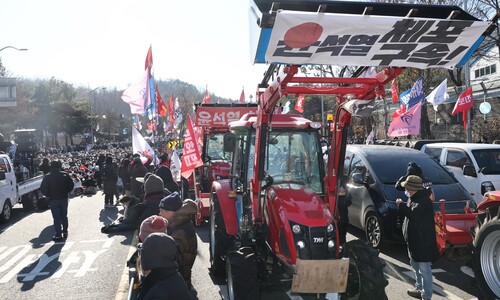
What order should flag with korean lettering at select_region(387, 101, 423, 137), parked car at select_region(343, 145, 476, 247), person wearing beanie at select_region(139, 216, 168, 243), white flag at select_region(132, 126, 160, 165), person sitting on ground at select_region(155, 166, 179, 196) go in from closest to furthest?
1. person wearing beanie at select_region(139, 216, 168, 243)
2. parked car at select_region(343, 145, 476, 247)
3. person sitting on ground at select_region(155, 166, 179, 196)
4. white flag at select_region(132, 126, 160, 165)
5. flag with korean lettering at select_region(387, 101, 423, 137)

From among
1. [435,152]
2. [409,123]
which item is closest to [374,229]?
[435,152]

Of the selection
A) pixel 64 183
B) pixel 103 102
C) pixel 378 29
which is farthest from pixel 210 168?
pixel 103 102

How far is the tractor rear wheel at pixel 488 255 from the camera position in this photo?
5.30 m

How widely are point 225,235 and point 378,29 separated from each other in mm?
3682

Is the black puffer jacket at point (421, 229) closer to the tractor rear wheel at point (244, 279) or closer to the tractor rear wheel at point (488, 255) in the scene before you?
the tractor rear wheel at point (488, 255)

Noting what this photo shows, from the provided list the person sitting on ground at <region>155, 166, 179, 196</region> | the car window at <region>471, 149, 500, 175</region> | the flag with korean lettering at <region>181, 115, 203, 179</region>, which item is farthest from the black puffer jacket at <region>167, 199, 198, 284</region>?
the car window at <region>471, 149, 500, 175</region>

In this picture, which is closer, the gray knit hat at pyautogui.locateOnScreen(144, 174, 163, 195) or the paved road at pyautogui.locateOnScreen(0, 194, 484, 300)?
the gray knit hat at pyautogui.locateOnScreen(144, 174, 163, 195)

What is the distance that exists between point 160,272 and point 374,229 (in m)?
6.11

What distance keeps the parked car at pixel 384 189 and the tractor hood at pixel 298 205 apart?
2.06 meters

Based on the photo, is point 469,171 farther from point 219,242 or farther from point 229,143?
point 219,242

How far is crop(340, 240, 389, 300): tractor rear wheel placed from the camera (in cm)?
468

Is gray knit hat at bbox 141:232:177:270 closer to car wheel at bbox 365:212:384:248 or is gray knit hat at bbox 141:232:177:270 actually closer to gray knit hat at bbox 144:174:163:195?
gray knit hat at bbox 144:174:163:195

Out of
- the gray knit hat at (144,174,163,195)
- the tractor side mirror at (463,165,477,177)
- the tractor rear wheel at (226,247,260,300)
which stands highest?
the gray knit hat at (144,174,163,195)

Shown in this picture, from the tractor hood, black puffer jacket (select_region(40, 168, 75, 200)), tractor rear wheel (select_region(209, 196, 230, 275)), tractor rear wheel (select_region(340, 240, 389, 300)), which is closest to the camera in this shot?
tractor rear wheel (select_region(340, 240, 389, 300))
